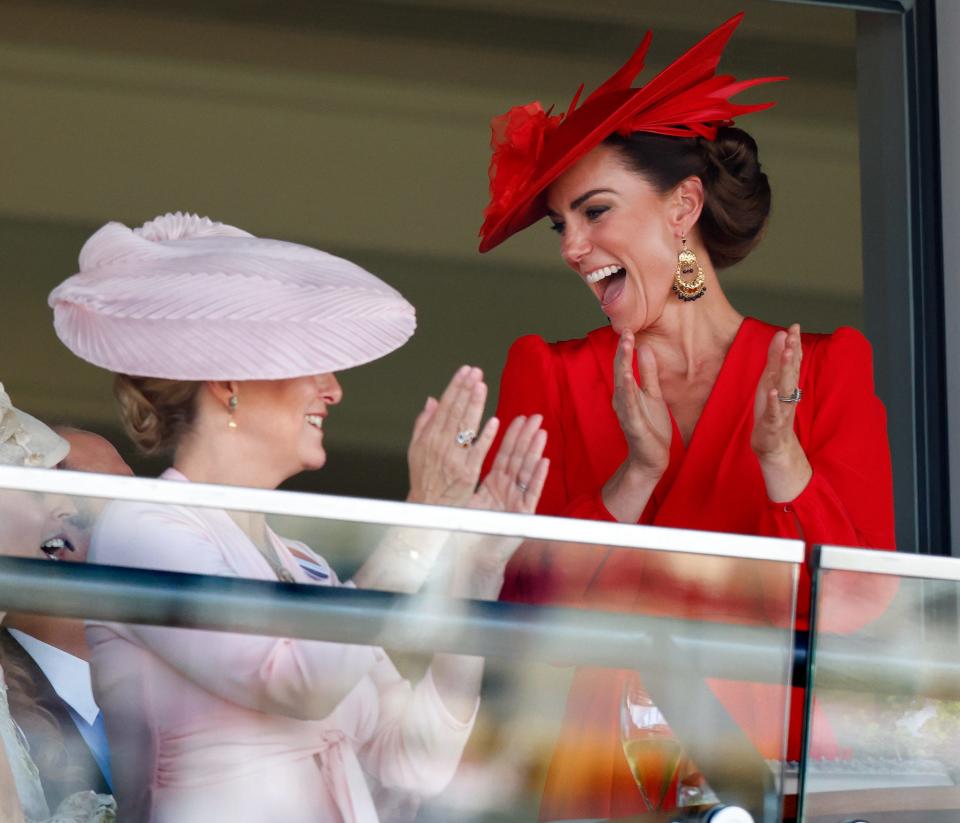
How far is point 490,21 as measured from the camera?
238 centimetres

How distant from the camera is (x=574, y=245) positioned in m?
2.26

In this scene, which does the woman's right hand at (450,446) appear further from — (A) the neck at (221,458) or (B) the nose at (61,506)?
(B) the nose at (61,506)

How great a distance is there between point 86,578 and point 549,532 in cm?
30

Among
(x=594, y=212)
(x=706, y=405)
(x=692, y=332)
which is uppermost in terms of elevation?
(x=594, y=212)

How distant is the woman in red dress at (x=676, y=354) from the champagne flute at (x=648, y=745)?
1150 mm

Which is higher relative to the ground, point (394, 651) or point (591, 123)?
point (591, 123)

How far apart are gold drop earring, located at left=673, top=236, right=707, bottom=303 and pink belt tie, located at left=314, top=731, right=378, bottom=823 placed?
4.80 feet

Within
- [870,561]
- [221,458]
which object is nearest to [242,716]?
[870,561]

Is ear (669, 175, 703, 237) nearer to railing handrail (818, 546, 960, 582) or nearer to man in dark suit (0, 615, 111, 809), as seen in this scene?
railing handrail (818, 546, 960, 582)

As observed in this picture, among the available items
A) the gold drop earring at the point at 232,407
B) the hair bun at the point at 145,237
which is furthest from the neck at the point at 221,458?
the hair bun at the point at 145,237

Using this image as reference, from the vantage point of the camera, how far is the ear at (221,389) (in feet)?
6.34

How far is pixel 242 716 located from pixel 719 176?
1635 mm

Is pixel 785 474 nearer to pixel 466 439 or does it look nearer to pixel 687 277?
pixel 687 277

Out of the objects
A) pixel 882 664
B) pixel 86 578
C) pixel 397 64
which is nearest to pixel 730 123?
pixel 397 64
